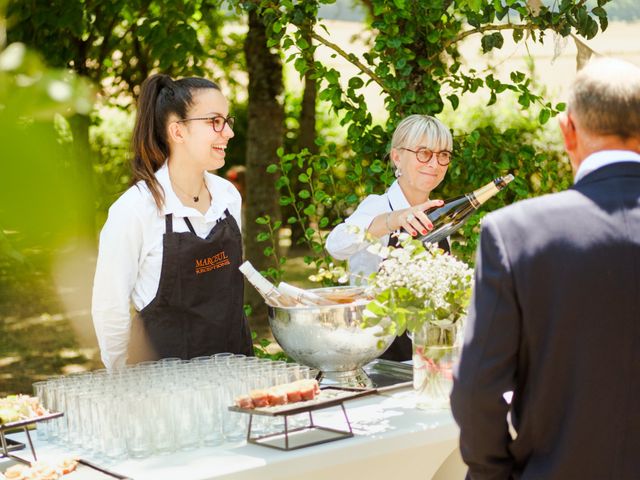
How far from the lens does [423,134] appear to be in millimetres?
3697

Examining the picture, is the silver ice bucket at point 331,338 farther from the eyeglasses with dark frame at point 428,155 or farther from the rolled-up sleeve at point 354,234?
the eyeglasses with dark frame at point 428,155

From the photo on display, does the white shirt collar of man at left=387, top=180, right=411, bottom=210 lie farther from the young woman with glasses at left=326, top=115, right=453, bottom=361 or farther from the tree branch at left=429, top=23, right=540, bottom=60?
the tree branch at left=429, top=23, right=540, bottom=60

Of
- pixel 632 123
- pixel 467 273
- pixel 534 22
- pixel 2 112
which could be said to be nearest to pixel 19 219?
pixel 2 112

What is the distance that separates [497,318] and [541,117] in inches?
124

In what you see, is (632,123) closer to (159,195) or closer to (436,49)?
(159,195)

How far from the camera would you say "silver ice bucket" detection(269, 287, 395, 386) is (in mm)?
2779

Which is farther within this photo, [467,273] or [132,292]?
[132,292]

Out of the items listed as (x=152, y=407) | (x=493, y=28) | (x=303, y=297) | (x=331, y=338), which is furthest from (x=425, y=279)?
(x=493, y=28)

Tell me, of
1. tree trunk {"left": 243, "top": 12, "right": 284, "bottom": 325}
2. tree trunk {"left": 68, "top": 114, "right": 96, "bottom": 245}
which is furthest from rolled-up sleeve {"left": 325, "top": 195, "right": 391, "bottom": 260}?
tree trunk {"left": 243, "top": 12, "right": 284, "bottom": 325}

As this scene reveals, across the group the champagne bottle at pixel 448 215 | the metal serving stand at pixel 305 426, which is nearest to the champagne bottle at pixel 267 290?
the metal serving stand at pixel 305 426

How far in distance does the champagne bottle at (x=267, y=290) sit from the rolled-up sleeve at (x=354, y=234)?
66 cm

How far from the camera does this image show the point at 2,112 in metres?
0.65

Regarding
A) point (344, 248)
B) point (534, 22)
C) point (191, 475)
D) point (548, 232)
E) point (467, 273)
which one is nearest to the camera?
point (548, 232)

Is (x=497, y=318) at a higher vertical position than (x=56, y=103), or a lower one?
lower
